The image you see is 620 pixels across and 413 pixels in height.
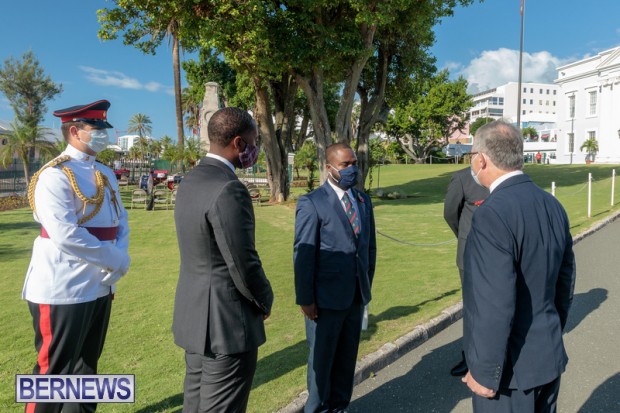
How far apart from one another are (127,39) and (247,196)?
16637mm

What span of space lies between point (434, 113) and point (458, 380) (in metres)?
57.0

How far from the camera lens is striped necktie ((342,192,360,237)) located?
3469 mm

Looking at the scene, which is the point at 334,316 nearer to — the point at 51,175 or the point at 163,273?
the point at 51,175

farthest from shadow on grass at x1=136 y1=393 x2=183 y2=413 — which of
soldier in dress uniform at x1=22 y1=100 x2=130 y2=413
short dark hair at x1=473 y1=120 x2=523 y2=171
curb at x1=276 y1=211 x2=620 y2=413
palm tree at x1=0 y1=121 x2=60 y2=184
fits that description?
palm tree at x1=0 y1=121 x2=60 y2=184

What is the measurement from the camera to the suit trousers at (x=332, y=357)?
3324 millimetres

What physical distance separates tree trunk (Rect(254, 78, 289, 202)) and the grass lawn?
7.71 m

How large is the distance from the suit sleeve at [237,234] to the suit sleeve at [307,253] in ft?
2.84

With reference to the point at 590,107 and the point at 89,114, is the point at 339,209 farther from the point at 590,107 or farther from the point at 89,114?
the point at 590,107

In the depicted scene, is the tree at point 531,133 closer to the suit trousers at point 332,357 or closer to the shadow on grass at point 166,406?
the suit trousers at point 332,357

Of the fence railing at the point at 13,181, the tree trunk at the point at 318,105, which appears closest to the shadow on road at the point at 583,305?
the tree trunk at the point at 318,105

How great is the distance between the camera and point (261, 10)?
14.5m

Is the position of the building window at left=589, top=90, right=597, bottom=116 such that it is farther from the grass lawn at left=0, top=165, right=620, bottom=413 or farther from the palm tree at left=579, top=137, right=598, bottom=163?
the grass lawn at left=0, top=165, right=620, bottom=413

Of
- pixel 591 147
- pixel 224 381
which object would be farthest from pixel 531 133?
pixel 224 381

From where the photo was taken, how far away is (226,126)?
2529mm
